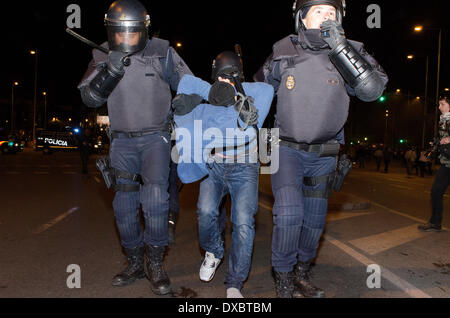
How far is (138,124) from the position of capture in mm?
3432

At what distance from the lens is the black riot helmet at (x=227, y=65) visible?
3.33 meters

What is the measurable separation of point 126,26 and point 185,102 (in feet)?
2.79

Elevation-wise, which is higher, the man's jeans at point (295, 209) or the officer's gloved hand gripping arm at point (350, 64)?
the officer's gloved hand gripping arm at point (350, 64)

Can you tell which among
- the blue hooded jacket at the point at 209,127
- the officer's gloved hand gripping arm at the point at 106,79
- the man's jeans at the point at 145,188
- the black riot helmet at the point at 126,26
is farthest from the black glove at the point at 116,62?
the man's jeans at the point at 145,188

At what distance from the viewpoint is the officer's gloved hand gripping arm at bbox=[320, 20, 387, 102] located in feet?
9.59

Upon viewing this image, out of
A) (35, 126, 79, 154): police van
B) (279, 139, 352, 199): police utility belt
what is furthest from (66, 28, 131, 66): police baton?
(35, 126, 79, 154): police van

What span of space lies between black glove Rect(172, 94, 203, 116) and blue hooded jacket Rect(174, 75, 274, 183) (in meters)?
0.05

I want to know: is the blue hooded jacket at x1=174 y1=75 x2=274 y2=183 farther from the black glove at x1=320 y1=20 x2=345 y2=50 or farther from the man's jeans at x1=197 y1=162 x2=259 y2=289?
the black glove at x1=320 y1=20 x2=345 y2=50

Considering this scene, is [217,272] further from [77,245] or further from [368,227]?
[368,227]

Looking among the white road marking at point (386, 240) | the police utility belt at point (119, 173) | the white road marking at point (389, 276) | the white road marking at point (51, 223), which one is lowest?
the white road marking at point (51, 223)

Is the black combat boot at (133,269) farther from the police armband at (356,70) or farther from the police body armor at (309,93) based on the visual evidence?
the police armband at (356,70)

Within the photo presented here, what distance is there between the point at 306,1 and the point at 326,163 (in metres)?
1.29
